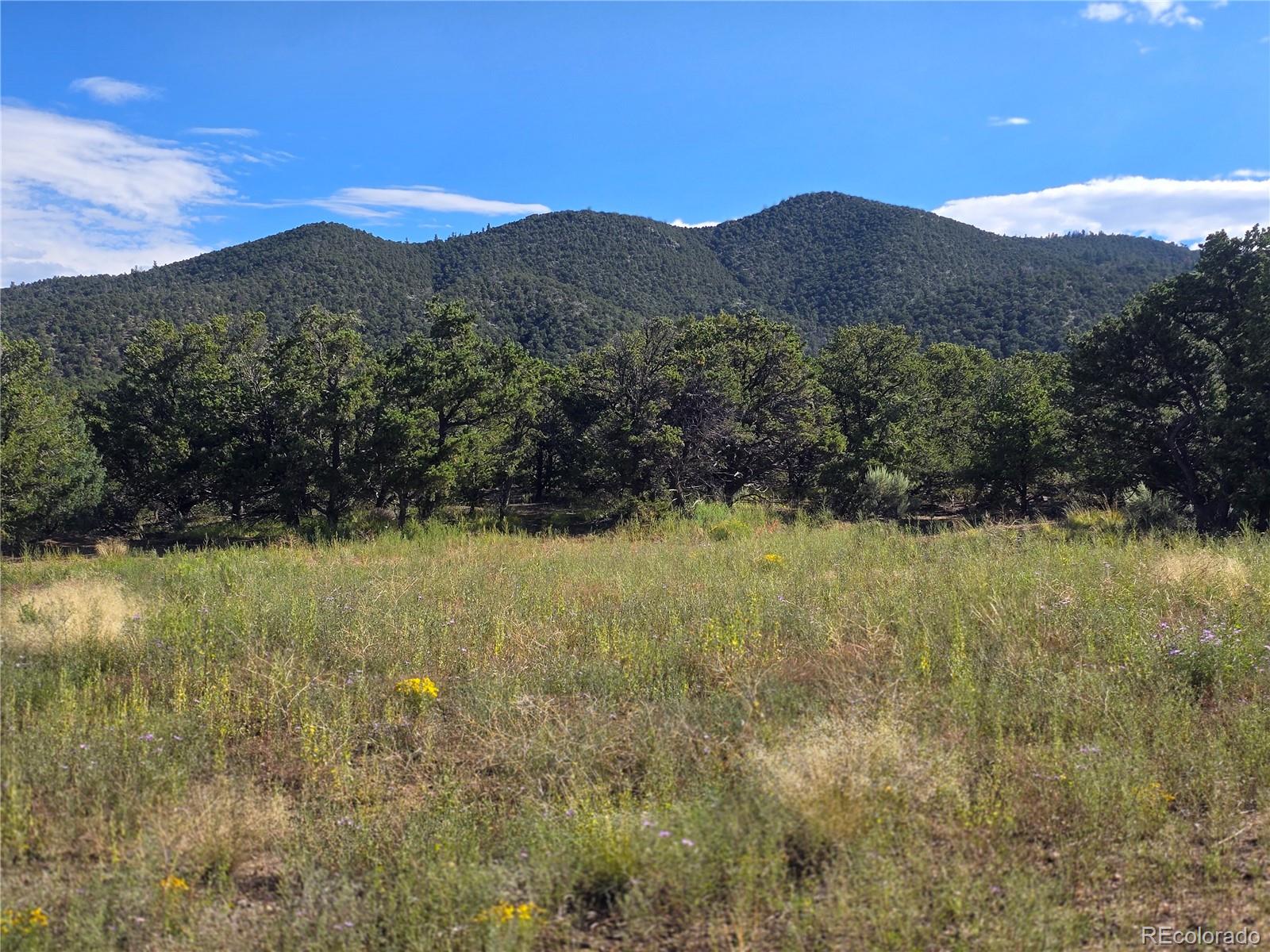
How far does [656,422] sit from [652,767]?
18430 mm

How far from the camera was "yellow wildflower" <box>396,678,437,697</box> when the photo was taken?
175 inches

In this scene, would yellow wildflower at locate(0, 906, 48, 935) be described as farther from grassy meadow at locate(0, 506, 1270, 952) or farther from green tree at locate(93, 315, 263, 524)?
green tree at locate(93, 315, 263, 524)

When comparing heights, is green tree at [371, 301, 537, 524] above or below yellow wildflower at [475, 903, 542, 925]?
above

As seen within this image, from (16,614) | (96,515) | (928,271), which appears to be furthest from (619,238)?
(16,614)

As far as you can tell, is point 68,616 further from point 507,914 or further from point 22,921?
point 507,914

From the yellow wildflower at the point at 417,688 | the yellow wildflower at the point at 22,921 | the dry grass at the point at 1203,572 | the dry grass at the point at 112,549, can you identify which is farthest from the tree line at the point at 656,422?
the yellow wildflower at the point at 22,921

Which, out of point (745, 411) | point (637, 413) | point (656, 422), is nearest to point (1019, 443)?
point (745, 411)

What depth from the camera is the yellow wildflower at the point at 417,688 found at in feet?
14.6

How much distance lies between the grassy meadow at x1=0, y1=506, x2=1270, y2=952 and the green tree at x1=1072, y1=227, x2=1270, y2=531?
11.7 m

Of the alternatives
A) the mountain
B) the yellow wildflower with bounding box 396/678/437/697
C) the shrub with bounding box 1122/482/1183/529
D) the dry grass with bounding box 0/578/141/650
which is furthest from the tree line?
the mountain

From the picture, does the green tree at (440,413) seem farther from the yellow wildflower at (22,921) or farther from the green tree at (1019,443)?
the yellow wildflower at (22,921)

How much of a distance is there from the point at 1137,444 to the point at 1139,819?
61.8ft

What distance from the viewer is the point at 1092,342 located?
1859 centimetres

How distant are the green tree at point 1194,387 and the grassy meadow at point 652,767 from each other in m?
11.7
